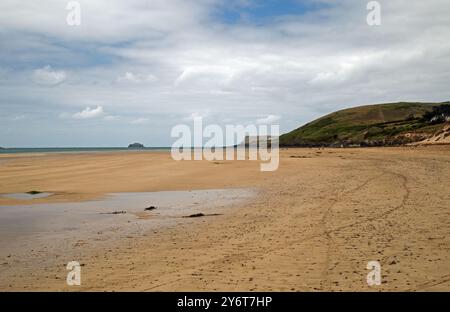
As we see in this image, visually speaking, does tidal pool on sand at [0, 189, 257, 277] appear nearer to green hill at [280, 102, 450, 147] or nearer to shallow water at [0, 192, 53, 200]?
shallow water at [0, 192, 53, 200]

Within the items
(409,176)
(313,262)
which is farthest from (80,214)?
(409,176)

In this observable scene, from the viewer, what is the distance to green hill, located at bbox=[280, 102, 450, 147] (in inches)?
2539

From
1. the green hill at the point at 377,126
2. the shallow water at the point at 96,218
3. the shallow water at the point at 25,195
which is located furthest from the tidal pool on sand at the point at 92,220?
the green hill at the point at 377,126

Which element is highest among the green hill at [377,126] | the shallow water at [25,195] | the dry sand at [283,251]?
the green hill at [377,126]

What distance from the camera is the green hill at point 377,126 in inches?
2539

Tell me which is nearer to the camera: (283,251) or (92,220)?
(283,251)

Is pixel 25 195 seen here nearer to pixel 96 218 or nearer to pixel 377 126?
pixel 96 218

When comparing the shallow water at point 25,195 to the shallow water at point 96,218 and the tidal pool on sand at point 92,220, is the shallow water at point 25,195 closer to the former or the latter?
the tidal pool on sand at point 92,220

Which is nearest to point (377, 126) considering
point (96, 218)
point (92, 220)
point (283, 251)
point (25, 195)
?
point (25, 195)

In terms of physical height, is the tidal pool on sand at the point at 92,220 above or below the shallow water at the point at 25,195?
below

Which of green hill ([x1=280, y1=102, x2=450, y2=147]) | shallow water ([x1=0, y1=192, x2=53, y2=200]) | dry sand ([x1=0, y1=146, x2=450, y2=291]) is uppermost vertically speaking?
green hill ([x1=280, y1=102, x2=450, y2=147])

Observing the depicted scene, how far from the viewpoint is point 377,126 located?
8906cm

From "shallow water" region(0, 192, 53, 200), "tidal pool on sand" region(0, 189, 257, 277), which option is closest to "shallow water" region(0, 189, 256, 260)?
"tidal pool on sand" region(0, 189, 257, 277)
